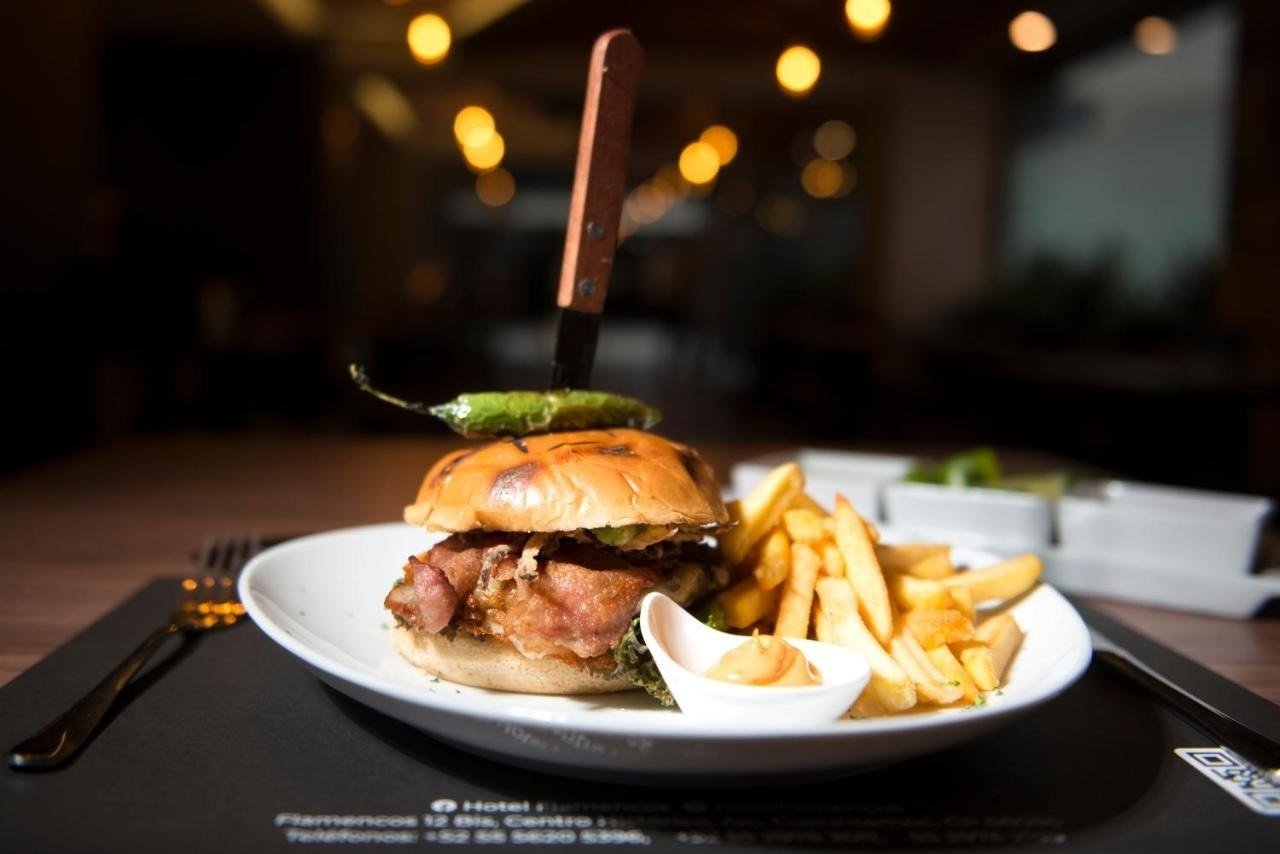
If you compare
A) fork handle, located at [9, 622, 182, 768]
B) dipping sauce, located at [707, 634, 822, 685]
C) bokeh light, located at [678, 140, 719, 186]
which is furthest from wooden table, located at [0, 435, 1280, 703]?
bokeh light, located at [678, 140, 719, 186]

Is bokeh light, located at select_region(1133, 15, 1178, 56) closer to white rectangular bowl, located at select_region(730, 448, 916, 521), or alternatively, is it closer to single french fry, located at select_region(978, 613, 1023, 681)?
white rectangular bowl, located at select_region(730, 448, 916, 521)

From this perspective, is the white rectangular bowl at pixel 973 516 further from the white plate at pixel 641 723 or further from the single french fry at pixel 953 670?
the single french fry at pixel 953 670

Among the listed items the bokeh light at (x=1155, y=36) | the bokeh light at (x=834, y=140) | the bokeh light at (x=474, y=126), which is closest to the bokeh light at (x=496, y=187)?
the bokeh light at (x=834, y=140)

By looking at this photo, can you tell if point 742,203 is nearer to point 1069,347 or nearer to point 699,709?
point 1069,347

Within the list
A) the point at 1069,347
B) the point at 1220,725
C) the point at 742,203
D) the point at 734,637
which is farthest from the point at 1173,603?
the point at 742,203

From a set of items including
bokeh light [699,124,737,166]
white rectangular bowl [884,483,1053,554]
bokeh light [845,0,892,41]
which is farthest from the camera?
bokeh light [699,124,737,166]
